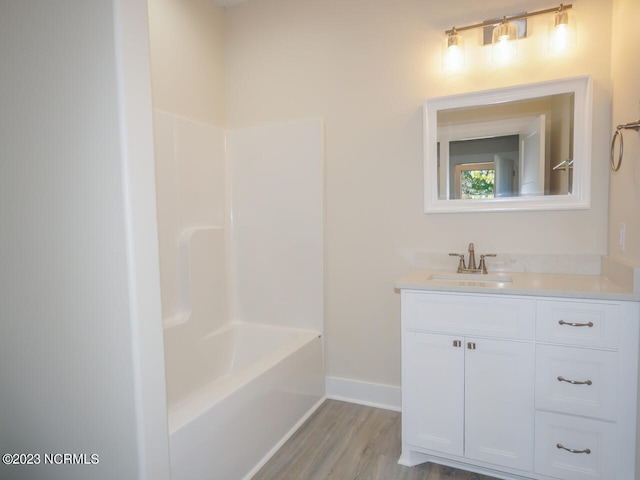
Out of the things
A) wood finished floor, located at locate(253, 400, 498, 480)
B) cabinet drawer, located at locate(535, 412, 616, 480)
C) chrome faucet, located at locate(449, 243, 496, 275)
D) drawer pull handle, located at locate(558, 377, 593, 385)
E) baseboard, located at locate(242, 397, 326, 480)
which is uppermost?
chrome faucet, located at locate(449, 243, 496, 275)

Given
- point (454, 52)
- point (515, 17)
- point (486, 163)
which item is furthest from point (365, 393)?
point (515, 17)

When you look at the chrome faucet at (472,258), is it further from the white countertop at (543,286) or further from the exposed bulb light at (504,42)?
the exposed bulb light at (504,42)

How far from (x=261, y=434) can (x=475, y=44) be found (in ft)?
8.00

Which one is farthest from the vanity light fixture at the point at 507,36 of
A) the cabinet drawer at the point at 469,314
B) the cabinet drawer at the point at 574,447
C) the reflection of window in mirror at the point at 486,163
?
the cabinet drawer at the point at 574,447

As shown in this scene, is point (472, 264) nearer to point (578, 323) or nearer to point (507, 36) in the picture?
point (578, 323)

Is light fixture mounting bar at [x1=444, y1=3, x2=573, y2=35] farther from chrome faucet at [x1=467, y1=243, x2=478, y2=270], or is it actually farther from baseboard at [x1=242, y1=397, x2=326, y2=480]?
baseboard at [x1=242, y1=397, x2=326, y2=480]

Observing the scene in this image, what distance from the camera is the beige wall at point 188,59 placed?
88.9 inches

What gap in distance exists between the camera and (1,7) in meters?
1.34

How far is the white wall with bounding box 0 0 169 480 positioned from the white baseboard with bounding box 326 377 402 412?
4.88ft

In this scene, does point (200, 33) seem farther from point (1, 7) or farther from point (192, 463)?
point (192, 463)

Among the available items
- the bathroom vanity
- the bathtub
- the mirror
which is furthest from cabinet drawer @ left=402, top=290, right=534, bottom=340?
the bathtub

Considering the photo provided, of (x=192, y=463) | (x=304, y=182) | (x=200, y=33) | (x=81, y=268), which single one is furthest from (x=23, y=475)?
(x=200, y=33)

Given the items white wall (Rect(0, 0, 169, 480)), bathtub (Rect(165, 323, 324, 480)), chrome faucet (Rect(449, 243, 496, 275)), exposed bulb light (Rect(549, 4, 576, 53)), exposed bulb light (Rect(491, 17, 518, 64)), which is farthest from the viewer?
chrome faucet (Rect(449, 243, 496, 275))

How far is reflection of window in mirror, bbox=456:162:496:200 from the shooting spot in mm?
2129
